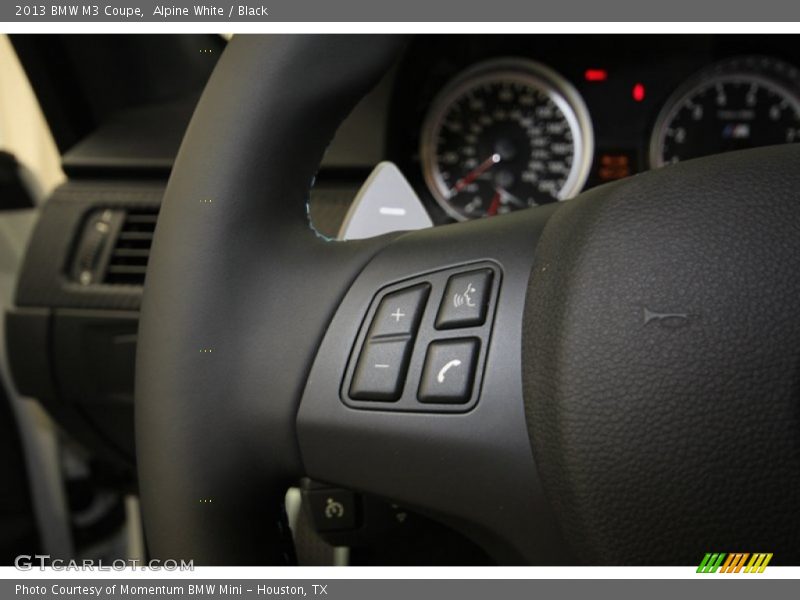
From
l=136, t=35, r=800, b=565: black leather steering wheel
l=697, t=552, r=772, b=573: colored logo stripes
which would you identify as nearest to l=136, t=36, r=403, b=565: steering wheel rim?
l=136, t=35, r=800, b=565: black leather steering wheel

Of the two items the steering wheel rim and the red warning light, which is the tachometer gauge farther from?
the steering wheel rim

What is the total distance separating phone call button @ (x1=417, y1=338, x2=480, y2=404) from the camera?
0.43m

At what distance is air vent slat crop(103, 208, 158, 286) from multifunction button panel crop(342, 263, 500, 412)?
56 cm

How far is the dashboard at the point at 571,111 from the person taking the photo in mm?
1088

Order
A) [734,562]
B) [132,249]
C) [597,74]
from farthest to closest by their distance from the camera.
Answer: [597,74], [132,249], [734,562]

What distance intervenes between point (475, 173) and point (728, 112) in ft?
1.20

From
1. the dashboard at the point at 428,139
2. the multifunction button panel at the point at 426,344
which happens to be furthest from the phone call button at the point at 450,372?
the dashboard at the point at 428,139

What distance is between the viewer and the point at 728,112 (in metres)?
1.13

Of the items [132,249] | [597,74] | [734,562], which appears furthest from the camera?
[597,74]

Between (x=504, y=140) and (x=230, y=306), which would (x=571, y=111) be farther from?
(x=230, y=306)

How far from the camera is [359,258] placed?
0.48 metres

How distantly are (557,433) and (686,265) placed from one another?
0.10 m

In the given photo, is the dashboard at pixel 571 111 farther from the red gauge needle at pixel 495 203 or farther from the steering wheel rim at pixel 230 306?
the steering wheel rim at pixel 230 306

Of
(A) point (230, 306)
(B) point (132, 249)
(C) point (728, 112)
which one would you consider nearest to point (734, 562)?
(A) point (230, 306)
